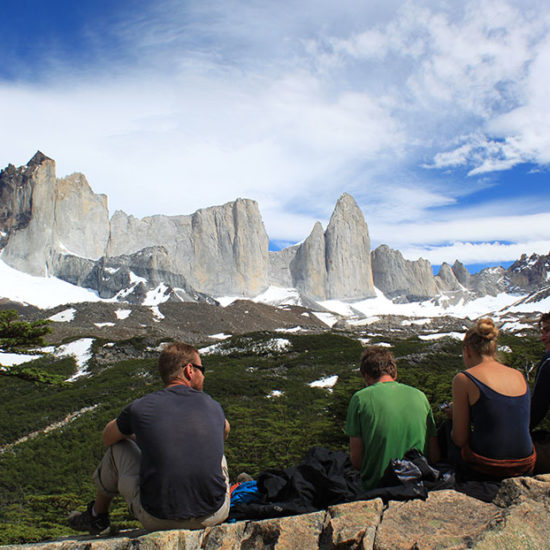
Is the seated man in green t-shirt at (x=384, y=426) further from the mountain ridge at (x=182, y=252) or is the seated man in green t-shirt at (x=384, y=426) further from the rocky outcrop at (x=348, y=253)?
the rocky outcrop at (x=348, y=253)

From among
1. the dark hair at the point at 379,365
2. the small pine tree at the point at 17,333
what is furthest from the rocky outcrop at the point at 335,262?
the dark hair at the point at 379,365

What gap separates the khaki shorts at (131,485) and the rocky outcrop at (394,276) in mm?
168760

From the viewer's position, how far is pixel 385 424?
3.80 metres

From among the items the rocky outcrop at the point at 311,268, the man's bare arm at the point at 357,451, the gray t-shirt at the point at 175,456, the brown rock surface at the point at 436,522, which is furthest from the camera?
the rocky outcrop at the point at 311,268

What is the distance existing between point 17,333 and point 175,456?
7.25 meters

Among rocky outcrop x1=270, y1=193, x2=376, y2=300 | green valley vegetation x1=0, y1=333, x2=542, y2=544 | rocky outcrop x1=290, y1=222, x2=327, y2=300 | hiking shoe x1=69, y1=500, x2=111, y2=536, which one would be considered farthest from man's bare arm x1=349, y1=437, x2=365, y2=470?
rocky outcrop x1=290, y1=222, x2=327, y2=300

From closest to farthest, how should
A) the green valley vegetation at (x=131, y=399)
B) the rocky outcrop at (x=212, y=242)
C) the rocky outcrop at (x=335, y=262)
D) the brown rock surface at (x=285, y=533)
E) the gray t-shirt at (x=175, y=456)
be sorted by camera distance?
the brown rock surface at (x=285, y=533) < the gray t-shirt at (x=175, y=456) < the green valley vegetation at (x=131, y=399) < the rocky outcrop at (x=212, y=242) < the rocky outcrop at (x=335, y=262)

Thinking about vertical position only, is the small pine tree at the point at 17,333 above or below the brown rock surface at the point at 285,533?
above

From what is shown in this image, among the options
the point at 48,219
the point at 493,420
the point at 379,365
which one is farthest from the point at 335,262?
the point at 493,420

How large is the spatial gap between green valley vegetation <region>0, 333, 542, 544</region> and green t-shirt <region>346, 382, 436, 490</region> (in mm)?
3238

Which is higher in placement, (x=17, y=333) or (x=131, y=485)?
(x=17, y=333)

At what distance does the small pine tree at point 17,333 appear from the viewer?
9094mm

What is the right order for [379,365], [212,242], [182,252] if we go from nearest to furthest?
[379,365] → [182,252] → [212,242]

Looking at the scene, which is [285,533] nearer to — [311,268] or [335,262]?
[311,268]
